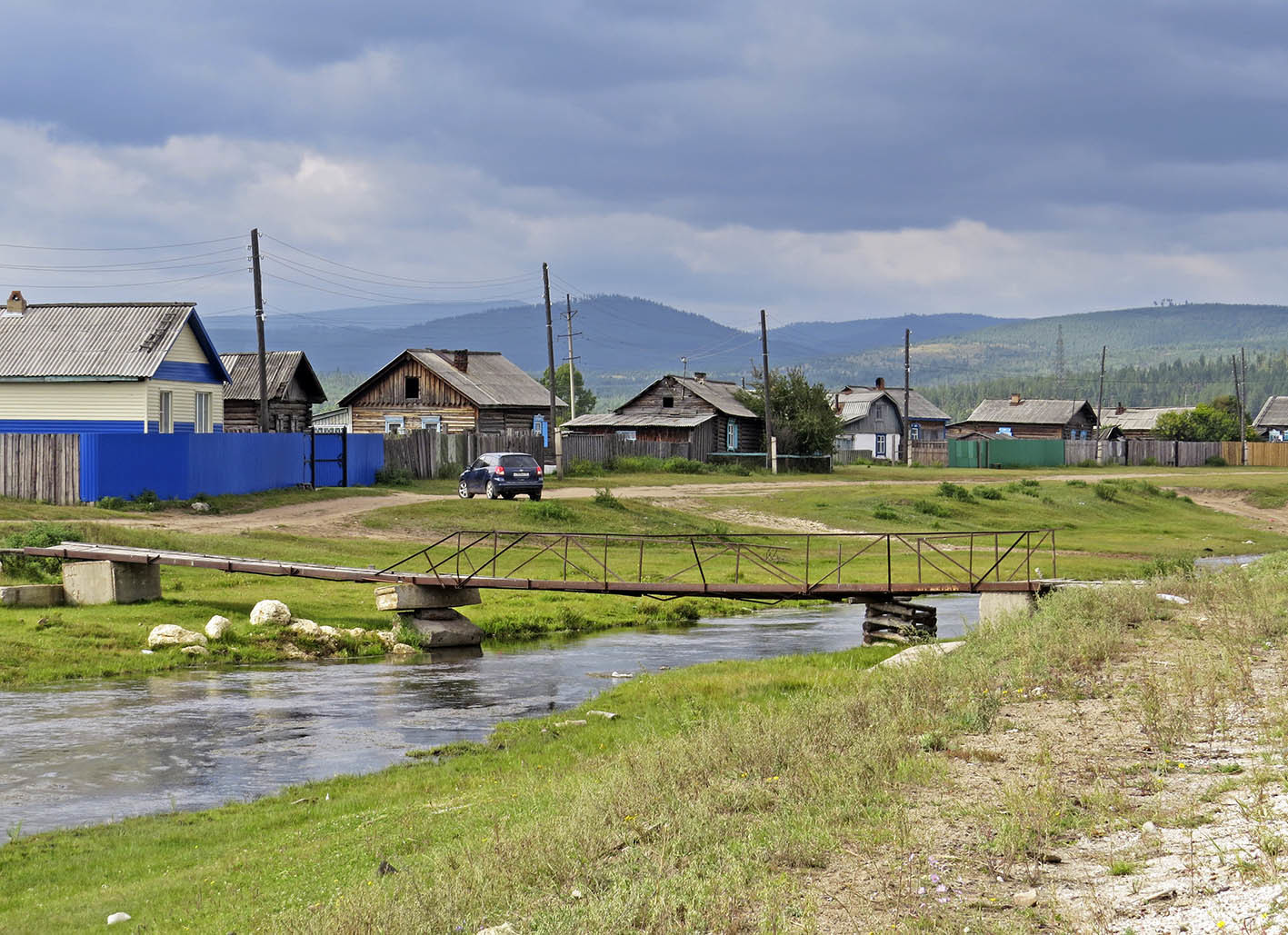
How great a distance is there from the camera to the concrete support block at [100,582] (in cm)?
2581

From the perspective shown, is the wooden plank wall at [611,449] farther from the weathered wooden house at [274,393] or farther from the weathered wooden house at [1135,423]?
the weathered wooden house at [1135,423]

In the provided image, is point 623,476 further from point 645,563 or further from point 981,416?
point 981,416

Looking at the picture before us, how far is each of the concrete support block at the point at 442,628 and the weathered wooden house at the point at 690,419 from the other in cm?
5414

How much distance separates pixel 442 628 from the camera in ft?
84.6

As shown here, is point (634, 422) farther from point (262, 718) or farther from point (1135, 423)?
point (1135, 423)

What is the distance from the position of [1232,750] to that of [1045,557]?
31376mm

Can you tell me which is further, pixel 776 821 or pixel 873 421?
pixel 873 421

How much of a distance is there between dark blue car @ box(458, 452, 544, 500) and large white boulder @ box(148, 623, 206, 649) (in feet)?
80.9

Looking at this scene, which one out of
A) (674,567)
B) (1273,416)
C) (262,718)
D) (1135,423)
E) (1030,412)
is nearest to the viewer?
(262,718)

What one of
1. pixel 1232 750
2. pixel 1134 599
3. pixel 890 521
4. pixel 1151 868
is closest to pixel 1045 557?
pixel 890 521

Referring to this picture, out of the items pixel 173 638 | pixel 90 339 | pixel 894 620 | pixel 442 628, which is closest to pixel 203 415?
pixel 90 339

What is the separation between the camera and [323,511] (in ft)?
140

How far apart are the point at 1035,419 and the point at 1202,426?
50.9ft

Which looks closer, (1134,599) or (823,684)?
(823,684)
